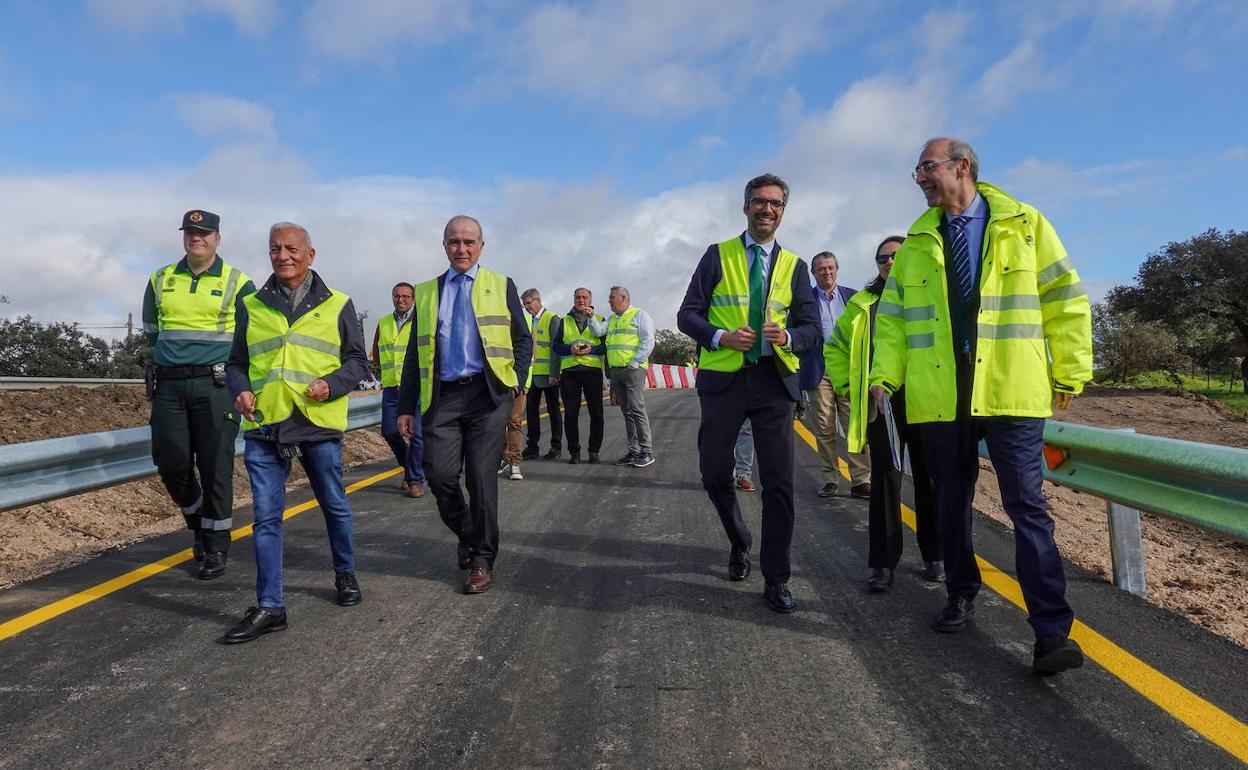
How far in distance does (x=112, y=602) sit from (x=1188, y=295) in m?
39.8

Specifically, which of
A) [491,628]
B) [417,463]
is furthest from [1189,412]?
[491,628]

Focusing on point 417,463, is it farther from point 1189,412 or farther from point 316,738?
point 1189,412

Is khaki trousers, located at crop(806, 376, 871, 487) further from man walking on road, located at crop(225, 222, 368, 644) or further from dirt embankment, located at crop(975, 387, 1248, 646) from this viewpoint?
man walking on road, located at crop(225, 222, 368, 644)

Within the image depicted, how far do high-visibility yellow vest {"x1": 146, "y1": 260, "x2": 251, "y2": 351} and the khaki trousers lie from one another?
464cm

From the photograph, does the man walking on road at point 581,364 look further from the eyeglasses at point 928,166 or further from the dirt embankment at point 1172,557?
the eyeglasses at point 928,166

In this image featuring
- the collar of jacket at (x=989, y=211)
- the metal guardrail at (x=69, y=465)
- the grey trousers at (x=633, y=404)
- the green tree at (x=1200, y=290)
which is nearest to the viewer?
the collar of jacket at (x=989, y=211)

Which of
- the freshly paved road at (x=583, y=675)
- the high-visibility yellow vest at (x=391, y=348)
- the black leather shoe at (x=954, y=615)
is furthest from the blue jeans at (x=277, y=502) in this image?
the high-visibility yellow vest at (x=391, y=348)

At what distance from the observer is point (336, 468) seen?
13.7ft

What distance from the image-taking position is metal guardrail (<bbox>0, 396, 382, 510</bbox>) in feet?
15.0

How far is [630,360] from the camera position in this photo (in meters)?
9.12

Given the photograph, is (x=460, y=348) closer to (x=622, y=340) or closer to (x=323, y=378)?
(x=323, y=378)

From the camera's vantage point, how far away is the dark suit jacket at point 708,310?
4211mm

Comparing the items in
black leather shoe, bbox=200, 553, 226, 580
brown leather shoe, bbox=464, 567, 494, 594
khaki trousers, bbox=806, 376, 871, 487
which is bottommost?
brown leather shoe, bbox=464, 567, 494, 594

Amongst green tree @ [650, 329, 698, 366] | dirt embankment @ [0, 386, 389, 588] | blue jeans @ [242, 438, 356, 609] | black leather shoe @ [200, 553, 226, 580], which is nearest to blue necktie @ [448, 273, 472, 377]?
blue jeans @ [242, 438, 356, 609]
